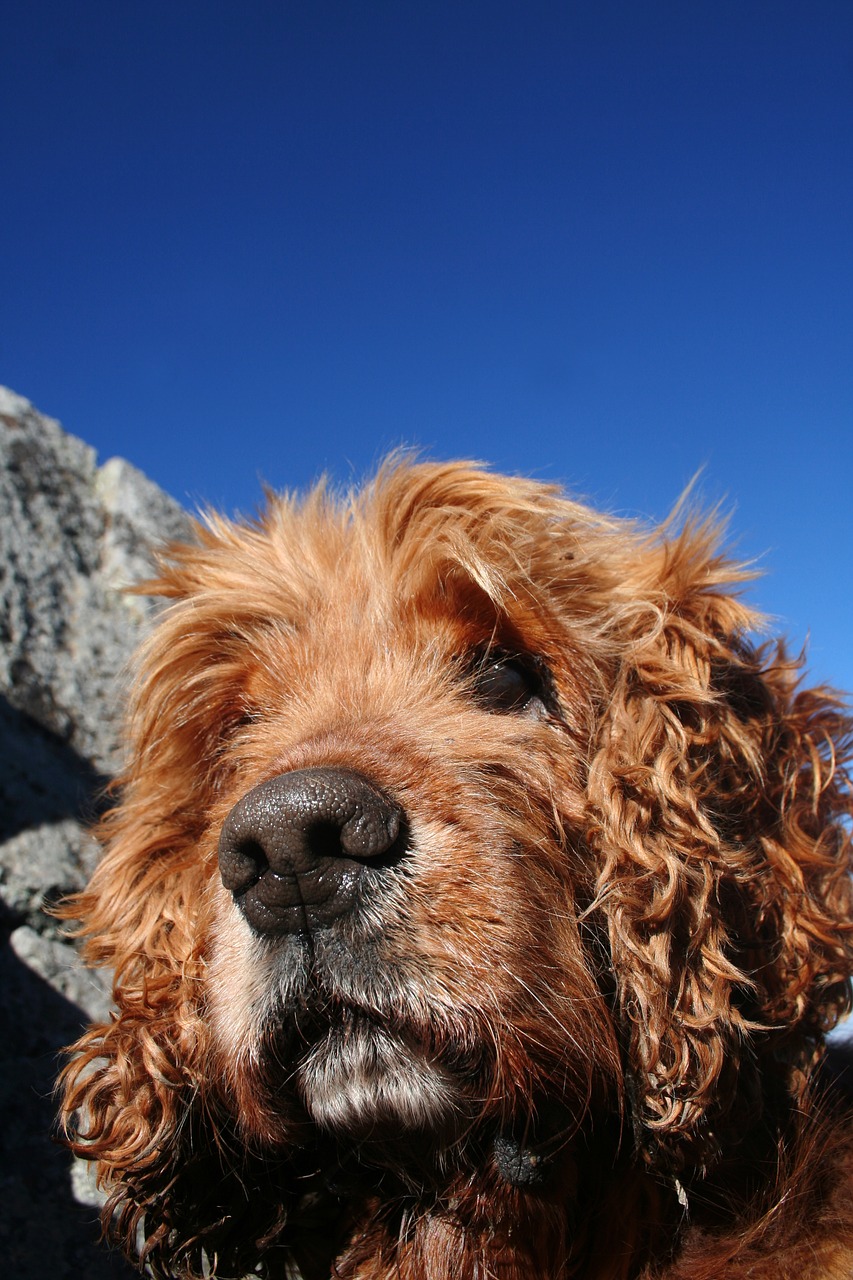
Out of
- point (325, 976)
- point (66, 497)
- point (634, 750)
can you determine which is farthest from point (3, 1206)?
point (66, 497)

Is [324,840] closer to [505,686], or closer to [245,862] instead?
[245,862]

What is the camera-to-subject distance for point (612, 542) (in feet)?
9.59

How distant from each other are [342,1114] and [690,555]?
181 centimetres

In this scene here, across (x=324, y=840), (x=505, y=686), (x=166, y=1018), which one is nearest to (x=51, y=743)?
(x=166, y=1018)

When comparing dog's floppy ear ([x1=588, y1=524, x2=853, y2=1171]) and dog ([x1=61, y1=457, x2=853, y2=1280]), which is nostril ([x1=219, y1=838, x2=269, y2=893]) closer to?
dog ([x1=61, y1=457, x2=853, y2=1280])

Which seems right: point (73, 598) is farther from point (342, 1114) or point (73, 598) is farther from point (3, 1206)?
point (342, 1114)

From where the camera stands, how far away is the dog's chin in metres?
2.02

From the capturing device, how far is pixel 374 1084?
6.70 feet

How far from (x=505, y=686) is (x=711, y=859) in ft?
2.40

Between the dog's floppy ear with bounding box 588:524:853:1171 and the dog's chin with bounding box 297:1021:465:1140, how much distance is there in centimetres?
50

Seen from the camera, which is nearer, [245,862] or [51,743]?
[245,862]

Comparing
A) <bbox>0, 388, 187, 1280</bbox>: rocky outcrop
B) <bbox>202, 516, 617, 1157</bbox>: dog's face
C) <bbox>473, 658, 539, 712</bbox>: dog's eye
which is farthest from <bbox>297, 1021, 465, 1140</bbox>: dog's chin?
<bbox>0, 388, 187, 1280</bbox>: rocky outcrop

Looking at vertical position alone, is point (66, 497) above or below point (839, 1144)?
above

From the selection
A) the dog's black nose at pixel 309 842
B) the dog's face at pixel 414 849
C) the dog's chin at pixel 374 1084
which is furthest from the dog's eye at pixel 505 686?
the dog's chin at pixel 374 1084
